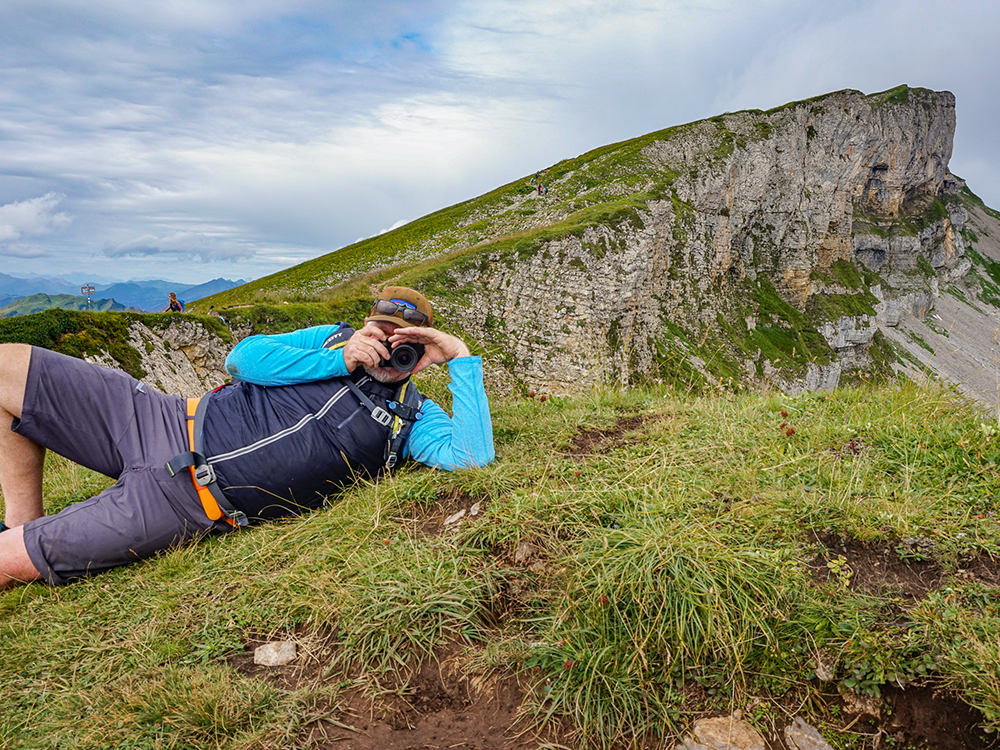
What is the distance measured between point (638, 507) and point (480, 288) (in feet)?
89.5

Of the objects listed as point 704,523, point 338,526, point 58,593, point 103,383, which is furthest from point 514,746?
point 103,383

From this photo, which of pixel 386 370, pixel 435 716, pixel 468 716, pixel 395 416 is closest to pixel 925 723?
pixel 468 716

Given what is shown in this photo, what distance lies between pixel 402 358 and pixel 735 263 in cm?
6585

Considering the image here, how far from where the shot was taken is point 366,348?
14.3ft

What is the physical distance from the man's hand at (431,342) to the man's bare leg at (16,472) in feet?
8.59

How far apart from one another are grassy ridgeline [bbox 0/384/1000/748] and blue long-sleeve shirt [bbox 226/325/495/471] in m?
0.21

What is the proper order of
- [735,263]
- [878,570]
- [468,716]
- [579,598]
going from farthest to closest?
1. [735,263]
2. [878,570]
3. [579,598]
4. [468,716]

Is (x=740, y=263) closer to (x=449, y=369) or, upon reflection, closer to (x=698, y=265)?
(x=698, y=265)

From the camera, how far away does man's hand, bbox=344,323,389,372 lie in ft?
14.3

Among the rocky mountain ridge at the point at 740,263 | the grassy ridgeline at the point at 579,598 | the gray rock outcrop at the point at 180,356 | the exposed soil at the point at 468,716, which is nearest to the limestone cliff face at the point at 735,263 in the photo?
the rocky mountain ridge at the point at 740,263

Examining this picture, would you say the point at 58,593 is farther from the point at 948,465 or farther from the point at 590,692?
the point at 948,465

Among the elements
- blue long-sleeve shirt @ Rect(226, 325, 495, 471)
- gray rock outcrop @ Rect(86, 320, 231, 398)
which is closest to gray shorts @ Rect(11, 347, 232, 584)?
blue long-sleeve shirt @ Rect(226, 325, 495, 471)

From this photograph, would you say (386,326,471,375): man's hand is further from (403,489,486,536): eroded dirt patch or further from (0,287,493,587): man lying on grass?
(403,489,486,536): eroded dirt patch

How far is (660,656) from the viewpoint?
2.67 meters
